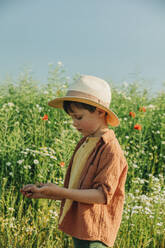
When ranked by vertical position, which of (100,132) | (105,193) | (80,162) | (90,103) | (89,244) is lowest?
(89,244)

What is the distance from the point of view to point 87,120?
5.26ft

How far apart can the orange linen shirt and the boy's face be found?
0.06m

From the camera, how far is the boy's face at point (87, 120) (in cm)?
161

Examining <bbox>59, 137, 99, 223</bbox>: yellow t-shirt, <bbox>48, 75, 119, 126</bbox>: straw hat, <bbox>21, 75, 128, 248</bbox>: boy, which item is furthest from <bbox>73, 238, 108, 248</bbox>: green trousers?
<bbox>48, 75, 119, 126</bbox>: straw hat

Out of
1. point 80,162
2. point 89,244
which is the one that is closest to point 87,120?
point 80,162

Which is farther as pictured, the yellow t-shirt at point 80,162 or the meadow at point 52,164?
the meadow at point 52,164

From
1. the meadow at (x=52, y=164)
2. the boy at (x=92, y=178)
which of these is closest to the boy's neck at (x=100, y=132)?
the boy at (x=92, y=178)

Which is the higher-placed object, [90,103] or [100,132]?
[90,103]

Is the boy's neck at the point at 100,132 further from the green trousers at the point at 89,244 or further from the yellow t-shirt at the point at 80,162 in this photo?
the green trousers at the point at 89,244

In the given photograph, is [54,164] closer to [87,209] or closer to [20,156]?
[20,156]

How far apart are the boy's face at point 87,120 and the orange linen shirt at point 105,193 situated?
6cm

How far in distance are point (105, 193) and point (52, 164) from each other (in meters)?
1.92

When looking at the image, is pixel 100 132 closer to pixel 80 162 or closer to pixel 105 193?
pixel 80 162

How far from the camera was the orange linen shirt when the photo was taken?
154 cm
